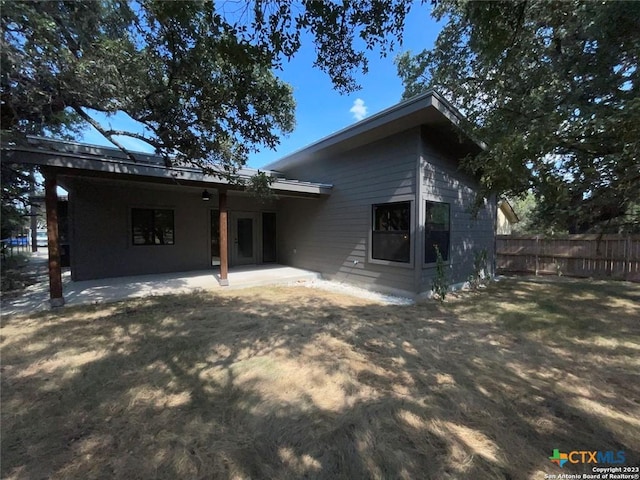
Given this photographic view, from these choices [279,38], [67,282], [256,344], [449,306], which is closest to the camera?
[279,38]

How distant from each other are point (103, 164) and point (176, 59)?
9.22 feet

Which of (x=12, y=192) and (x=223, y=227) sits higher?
(x=12, y=192)

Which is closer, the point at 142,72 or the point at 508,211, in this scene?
the point at 142,72

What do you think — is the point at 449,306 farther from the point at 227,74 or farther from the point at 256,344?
the point at 227,74

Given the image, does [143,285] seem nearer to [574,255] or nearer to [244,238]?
[244,238]

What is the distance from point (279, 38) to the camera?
9.34ft

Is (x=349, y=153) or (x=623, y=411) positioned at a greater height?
(x=349, y=153)

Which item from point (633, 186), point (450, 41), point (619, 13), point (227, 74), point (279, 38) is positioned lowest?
point (633, 186)

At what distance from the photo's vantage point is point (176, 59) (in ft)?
12.8

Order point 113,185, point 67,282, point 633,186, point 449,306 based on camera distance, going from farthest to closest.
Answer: point 113,185 → point 67,282 → point 449,306 → point 633,186

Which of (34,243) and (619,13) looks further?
(34,243)

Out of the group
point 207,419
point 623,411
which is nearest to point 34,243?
point 207,419

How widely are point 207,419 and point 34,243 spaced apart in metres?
26.1

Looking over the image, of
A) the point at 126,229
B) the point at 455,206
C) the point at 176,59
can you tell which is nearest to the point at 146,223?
the point at 126,229
